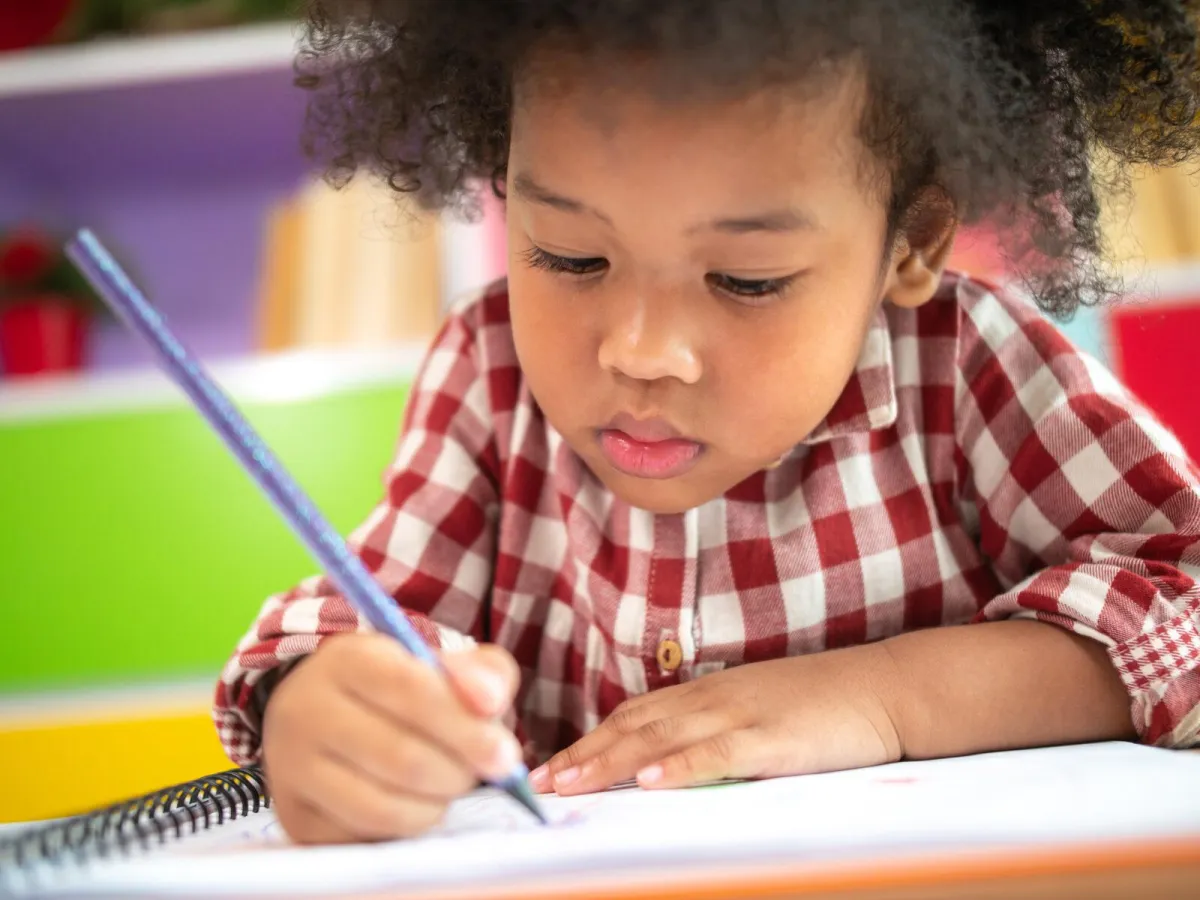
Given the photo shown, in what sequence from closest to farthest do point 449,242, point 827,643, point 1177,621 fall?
point 1177,621
point 827,643
point 449,242

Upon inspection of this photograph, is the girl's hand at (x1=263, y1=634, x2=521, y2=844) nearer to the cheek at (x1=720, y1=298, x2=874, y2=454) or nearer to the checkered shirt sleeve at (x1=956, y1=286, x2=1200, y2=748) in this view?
the cheek at (x1=720, y1=298, x2=874, y2=454)

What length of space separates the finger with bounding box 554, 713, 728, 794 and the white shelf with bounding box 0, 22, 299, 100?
1.22 meters

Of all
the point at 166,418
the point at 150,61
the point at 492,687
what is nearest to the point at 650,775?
the point at 492,687

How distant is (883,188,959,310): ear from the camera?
25.1 inches

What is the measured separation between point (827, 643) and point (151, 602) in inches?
44.8

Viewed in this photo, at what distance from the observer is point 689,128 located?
1.66 ft

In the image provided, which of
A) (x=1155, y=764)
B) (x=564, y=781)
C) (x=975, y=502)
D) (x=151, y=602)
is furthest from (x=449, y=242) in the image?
(x=1155, y=764)

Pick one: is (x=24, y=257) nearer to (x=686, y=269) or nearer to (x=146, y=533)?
(x=146, y=533)

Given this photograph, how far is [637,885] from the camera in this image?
0.29 m

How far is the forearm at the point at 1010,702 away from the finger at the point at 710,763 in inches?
3.7

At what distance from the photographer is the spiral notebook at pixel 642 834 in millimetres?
302

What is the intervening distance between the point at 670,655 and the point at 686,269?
29 cm

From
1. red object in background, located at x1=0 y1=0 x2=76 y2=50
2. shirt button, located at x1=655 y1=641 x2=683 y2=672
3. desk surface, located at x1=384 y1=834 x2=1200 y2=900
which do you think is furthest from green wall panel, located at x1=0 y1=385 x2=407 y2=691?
desk surface, located at x1=384 y1=834 x2=1200 y2=900

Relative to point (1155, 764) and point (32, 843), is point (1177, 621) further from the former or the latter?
point (32, 843)
